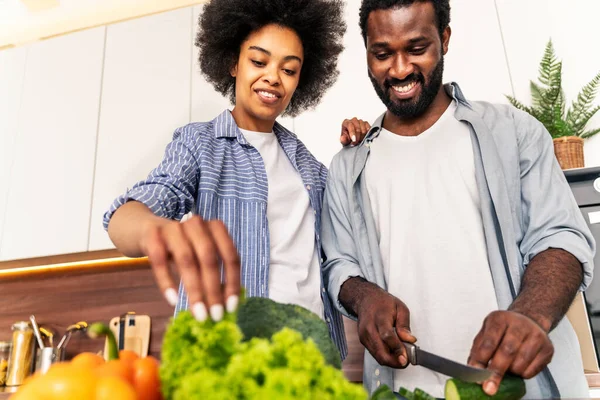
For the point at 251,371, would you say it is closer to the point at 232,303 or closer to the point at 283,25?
the point at 232,303

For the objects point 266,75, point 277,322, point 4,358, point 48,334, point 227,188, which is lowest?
point 4,358

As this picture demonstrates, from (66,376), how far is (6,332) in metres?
2.72

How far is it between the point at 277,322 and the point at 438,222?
625mm

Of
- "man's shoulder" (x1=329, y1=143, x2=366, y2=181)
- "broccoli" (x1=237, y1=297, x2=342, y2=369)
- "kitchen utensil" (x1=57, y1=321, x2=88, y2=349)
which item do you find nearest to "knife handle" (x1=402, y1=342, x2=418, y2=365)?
"broccoli" (x1=237, y1=297, x2=342, y2=369)

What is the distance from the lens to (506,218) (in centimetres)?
91

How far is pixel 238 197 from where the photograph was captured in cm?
99

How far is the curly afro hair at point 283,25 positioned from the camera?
1198 mm

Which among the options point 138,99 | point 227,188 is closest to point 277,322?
point 227,188

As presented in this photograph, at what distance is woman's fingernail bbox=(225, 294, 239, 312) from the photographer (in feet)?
1.17

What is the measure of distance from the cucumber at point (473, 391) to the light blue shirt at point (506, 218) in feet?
1.10

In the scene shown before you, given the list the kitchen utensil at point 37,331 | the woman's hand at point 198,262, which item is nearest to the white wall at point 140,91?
the kitchen utensil at point 37,331

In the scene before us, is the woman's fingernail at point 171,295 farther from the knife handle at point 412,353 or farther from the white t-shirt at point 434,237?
the white t-shirt at point 434,237

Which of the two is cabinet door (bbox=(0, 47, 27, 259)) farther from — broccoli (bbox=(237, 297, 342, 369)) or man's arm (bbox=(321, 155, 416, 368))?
broccoli (bbox=(237, 297, 342, 369))

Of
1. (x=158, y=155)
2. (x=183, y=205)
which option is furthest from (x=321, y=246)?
(x=158, y=155)
